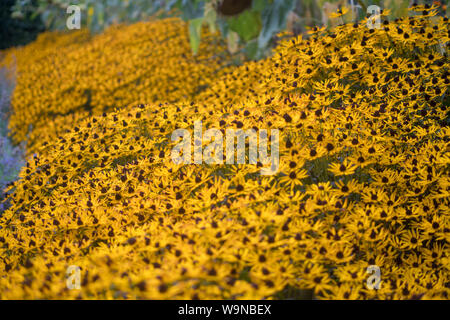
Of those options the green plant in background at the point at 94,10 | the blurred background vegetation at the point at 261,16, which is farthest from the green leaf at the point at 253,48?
the green plant in background at the point at 94,10

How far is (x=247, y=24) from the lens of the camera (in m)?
8.44

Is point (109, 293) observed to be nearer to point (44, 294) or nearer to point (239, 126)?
point (44, 294)

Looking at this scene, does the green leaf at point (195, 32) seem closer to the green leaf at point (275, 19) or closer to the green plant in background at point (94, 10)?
the green leaf at point (275, 19)

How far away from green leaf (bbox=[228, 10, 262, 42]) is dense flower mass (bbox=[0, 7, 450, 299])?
11.4 ft

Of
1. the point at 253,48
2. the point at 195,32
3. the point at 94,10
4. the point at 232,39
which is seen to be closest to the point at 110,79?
the point at 195,32

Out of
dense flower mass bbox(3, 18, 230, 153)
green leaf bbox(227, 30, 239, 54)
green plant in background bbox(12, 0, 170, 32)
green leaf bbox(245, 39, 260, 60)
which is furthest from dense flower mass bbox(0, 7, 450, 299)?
green plant in background bbox(12, 0, 170, 32)

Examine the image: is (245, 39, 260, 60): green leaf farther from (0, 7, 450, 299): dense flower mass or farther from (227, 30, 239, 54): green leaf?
(0, 7, 450, 299): dense flower mass

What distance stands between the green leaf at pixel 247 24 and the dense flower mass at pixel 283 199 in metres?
3.47

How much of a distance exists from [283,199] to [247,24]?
6.45 m

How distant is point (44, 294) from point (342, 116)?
8.63ft

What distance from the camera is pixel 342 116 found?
3.51 m

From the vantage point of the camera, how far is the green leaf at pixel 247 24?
8.44 metres

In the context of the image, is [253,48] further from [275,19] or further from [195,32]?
[195,32]

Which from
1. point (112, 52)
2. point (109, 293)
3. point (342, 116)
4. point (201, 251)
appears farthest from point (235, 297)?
point (112, 52)
